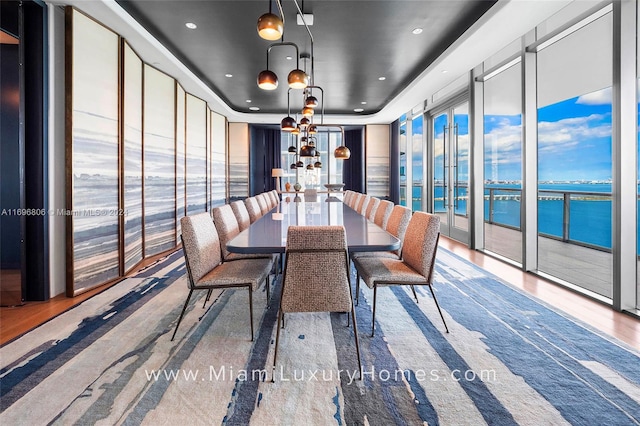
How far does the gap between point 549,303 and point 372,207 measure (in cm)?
202

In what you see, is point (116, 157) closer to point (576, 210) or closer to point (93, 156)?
point (93, 156)

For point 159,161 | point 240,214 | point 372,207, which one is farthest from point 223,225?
point 159,161

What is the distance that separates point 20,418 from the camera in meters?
1.45

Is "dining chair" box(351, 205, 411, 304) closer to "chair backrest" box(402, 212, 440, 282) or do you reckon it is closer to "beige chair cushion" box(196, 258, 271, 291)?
"chair backrest" box(402, 212, 440, 282)

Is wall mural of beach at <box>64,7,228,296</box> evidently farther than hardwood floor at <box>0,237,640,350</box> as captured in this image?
Yes

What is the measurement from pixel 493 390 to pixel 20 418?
7.43ft

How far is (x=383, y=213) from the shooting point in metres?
3.43

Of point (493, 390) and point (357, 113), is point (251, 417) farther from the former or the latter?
point (357, 113)

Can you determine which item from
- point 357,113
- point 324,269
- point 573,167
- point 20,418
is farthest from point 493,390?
point 357,113

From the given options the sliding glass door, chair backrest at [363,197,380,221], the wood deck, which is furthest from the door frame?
chair backrest at [363,197,380,221]

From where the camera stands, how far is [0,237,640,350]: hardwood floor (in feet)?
7.63

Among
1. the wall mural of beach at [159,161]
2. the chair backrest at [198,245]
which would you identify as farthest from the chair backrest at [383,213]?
the wall mural of beach at [159,161]

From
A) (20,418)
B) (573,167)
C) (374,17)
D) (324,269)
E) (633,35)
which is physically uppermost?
(374,17)

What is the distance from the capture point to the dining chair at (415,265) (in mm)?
2250
